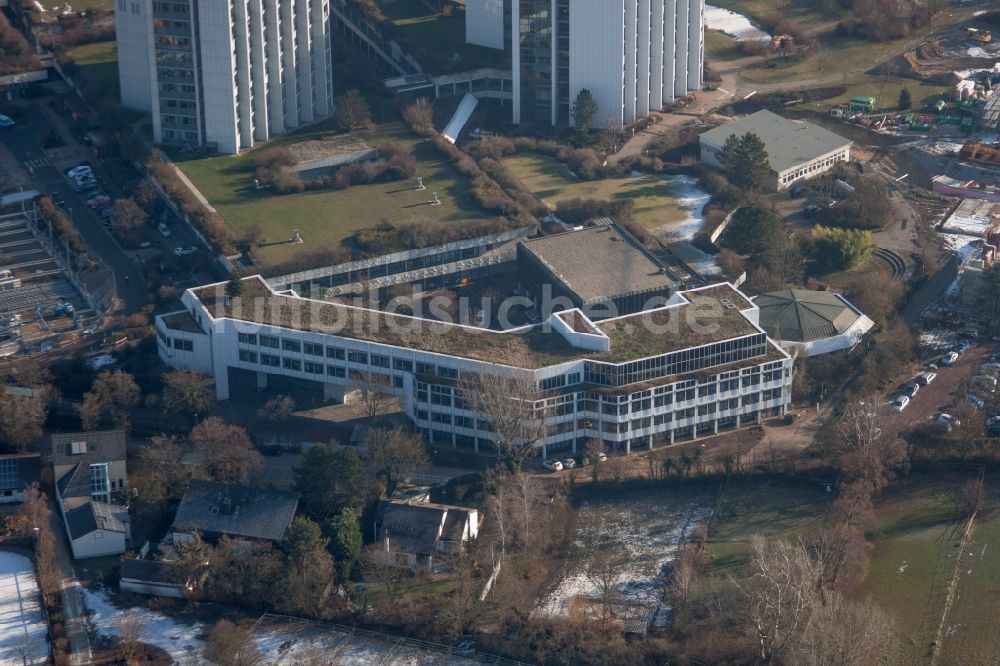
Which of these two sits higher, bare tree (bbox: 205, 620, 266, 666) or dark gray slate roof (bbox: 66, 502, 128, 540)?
dark gray slate roof (bbox: 66, 502, 128, 540)

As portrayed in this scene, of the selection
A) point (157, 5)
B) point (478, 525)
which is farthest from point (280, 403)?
point (157, 5)

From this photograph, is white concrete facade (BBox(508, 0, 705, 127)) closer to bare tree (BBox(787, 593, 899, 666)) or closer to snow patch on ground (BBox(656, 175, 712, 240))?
snow patch on ground (BBox(656, 175, 712, 240))

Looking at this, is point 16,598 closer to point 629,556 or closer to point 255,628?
point 255,628

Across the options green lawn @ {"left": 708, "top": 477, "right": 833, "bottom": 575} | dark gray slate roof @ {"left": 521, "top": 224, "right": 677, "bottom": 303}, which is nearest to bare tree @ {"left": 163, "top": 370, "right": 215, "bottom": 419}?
dark gray slate roof @ {"left": 521, "top": 224, "right": 677, "bottom": 303}

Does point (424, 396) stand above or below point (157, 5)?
below

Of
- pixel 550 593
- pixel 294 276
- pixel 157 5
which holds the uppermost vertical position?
pixel 157 5

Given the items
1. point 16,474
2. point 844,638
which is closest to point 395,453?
point 16,474

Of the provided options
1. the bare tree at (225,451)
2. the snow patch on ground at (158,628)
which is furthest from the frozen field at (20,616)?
the bare tree at (225,451)

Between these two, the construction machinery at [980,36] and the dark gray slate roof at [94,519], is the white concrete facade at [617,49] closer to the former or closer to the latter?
the construction machinery at [980,36]
